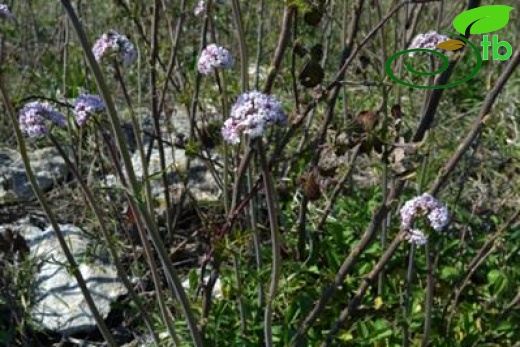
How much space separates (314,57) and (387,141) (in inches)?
12.9

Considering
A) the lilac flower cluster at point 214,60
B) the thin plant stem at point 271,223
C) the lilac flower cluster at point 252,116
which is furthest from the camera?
the lilac flower cluster at point 214,60

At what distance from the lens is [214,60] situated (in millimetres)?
2027

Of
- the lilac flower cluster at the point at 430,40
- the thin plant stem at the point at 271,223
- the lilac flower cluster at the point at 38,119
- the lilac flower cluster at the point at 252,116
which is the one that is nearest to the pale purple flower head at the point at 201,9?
the lilac flower cluster at the point at 430,40

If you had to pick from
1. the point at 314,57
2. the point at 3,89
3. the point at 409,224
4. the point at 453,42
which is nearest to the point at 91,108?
the point at 3,89

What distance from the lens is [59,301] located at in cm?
309

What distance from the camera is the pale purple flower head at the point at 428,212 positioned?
1876 millimetres

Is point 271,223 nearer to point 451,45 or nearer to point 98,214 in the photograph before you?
point 98,214

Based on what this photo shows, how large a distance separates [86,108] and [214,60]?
392 mm

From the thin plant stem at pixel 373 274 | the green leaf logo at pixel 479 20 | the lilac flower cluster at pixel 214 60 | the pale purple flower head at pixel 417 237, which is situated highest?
the green leaf logo at pixel 479 20

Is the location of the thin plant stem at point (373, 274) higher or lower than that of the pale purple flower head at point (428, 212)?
lower

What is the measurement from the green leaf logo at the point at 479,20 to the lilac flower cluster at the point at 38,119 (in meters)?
1.17

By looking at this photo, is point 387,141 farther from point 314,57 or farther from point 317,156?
point 317,156

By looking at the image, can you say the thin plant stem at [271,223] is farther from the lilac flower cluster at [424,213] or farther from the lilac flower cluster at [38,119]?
the lilac flower cluster at [38,119]

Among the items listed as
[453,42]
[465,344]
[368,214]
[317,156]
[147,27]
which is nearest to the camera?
[453,42]
